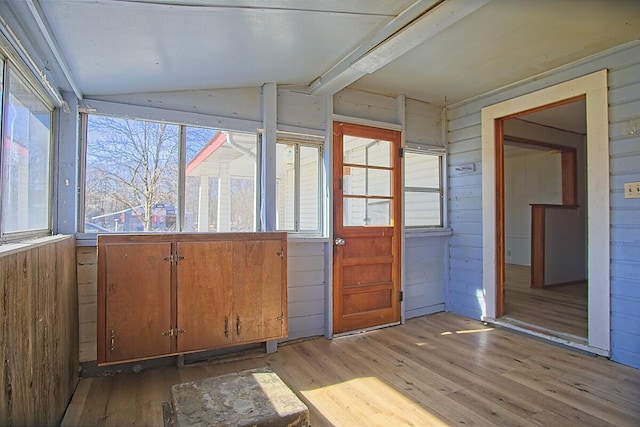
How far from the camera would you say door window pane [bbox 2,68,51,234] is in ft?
5.49

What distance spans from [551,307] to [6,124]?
5.28 m

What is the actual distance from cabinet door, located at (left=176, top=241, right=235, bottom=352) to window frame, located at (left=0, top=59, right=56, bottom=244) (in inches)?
34.0

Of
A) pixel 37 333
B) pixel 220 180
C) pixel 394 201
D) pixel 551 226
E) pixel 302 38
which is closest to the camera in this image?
pixel 37 333

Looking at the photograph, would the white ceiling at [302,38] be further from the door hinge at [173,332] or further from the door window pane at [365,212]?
the door hinge at [173,332]

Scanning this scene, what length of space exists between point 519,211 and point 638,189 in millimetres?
5172

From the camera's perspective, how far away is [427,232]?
4.05 metres

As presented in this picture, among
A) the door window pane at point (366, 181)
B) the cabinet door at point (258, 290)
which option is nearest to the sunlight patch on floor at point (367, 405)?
the cabinet door at point (258, 290)

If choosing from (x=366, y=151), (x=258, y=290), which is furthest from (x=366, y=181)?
(x=258, y=290)

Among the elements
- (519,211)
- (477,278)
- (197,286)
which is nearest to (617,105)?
(477,278)

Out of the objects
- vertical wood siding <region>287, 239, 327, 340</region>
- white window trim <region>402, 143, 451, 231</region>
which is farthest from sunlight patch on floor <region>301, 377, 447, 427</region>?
white window trim <region>402, 143, 451, 231</region>

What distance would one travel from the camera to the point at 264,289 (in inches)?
111

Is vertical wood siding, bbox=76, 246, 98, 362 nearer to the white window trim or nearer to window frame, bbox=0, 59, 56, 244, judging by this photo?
window frame, bbox=0, 59, 56, 244

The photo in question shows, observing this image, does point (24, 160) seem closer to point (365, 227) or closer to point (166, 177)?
point (166, 177)

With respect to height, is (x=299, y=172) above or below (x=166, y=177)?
above
